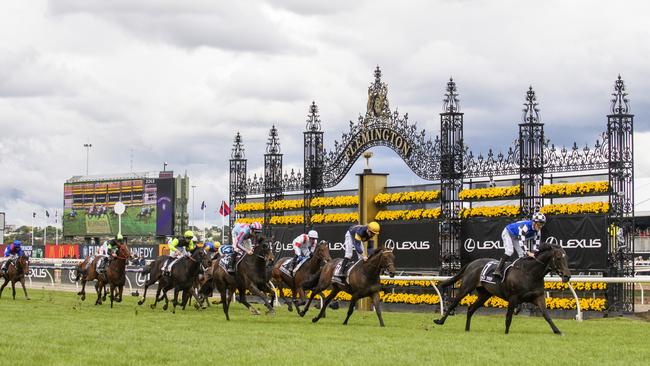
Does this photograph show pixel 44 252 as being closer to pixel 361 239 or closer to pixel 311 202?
pixel 311 202

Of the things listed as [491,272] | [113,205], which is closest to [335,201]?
[491,272]

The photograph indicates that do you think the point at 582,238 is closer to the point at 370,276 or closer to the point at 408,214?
the point at 408,214

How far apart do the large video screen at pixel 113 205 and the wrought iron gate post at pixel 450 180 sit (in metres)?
32.7

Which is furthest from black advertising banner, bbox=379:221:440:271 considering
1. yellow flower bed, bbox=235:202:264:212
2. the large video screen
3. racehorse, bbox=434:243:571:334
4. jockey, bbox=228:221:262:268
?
the large video screen

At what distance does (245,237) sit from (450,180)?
598cm

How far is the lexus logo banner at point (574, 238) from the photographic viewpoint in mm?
20156

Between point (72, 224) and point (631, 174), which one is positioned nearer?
point (631, 174)

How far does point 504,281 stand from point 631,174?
604cm

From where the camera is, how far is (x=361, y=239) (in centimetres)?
1761

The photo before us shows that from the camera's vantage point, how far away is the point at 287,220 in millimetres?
28250

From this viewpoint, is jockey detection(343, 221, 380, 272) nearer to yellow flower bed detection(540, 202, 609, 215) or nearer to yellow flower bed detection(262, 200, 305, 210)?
yellow flower bed detection(540, 202, 609, 215)

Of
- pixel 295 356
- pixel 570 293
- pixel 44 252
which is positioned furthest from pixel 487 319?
pixel 44 252

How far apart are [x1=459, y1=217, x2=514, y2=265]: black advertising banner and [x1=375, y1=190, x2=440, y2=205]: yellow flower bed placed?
1178 millimetres

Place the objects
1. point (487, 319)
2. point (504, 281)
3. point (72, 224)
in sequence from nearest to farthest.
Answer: point (504, 281), point (487, 319), point (72, 224)
